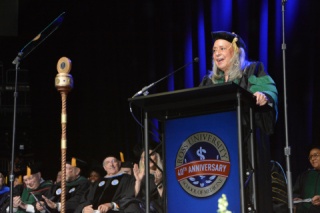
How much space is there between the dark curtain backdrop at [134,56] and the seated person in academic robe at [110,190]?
1.67 m

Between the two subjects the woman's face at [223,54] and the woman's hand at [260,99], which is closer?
the woman's hand at [260,99]

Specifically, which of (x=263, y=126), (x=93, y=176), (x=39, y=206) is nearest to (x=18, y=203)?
(x=39, y=206)

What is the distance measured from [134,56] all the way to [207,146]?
7.37 metres

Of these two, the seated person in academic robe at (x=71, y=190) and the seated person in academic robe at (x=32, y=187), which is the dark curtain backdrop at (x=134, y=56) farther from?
the seated person in academic robe at (x=32, y=187)

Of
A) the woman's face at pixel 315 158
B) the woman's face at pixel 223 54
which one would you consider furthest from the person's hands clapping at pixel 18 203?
the woman's face at pixel 223 54

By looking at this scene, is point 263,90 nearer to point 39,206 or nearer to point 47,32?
point 47,32

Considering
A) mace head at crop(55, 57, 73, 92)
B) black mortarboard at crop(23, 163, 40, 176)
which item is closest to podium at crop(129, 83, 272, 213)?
mace head at crop(55, 57, 73, 92)

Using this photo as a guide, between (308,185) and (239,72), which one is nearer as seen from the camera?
(239,72)

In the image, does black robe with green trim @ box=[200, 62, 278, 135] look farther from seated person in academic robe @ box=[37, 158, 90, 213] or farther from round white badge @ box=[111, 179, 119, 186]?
seated person in academic robe @ box=[37, 158, 90, 213]

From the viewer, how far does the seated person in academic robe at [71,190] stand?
25.9 ft

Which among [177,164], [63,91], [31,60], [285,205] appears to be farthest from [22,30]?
[177,164]

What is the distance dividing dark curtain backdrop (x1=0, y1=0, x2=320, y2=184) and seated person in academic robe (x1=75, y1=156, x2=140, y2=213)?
1.67 meters

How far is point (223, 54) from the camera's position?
3332 mm

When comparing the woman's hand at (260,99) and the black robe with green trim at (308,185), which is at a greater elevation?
the woman's hand at (260,99)
